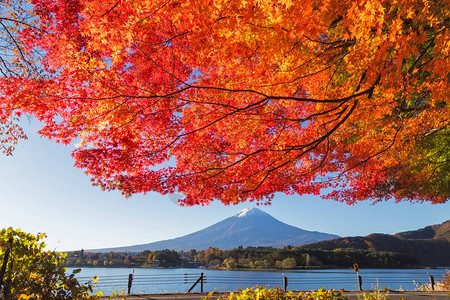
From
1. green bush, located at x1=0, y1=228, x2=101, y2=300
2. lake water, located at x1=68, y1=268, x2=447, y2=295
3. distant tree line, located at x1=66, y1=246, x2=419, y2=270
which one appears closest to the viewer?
green bush, located at x1=0, y1=228, x2=101, y2=300

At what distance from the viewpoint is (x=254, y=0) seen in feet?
11.9

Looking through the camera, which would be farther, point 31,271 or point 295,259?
point 295,259

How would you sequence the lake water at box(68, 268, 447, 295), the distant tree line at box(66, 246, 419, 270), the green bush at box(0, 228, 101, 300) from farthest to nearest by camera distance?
the distant tree line at box(66, 246, 419, 270), the lake water at box(68, 268, 447, 295), the green bush at box(0, 228, 101, 300)

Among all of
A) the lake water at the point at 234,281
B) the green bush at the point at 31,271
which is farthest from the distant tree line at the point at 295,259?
the green bush at the point at 31,271

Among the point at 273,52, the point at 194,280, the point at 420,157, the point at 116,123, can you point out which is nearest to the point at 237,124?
the point at 273,52

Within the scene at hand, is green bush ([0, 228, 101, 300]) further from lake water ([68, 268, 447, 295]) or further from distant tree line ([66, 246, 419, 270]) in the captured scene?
distant tree line ([66, 246, 419, 270])

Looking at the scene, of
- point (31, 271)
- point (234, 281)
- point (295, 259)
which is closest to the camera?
point (31, 271)

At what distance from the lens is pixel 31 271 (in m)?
2.70

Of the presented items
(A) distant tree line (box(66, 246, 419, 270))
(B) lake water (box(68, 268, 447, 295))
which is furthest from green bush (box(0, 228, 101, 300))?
(A) distant tree line (box(66, 246, 419, 270))

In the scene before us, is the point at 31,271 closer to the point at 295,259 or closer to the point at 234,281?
the point at 234,281

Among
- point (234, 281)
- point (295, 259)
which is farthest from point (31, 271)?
point (295, 259)

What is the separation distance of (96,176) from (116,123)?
214 cm

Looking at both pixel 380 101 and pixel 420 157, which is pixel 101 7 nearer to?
pixel 380 101

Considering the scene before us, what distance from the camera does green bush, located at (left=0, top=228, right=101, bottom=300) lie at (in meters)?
2.63
